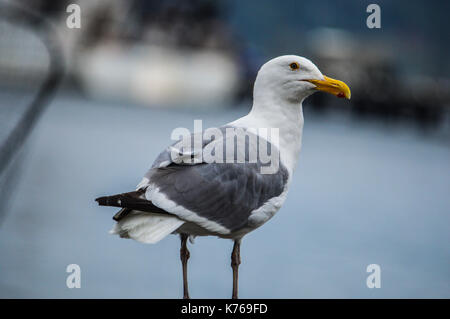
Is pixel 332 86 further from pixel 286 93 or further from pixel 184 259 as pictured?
pixel 184 259

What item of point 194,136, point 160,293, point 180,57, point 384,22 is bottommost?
point 160,293

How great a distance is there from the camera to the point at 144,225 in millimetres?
2424

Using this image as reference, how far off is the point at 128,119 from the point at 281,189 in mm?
9900

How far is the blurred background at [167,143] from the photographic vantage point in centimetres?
400

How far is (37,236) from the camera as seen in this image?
15.8 ft

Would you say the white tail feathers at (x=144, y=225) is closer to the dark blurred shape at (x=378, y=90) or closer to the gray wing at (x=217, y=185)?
the gray wing at (x=217, y=185)

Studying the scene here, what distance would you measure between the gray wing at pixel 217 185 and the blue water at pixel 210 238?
1297 millimetres

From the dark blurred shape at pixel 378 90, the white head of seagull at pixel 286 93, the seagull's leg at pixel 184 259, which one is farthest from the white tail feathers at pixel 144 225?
the dark blurred shape at pixel 378 90

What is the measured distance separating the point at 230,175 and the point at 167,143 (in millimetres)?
6666

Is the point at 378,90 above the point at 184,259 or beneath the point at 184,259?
above

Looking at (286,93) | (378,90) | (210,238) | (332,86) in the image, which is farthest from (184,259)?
(378,90)

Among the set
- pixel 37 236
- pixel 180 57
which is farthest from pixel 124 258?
pixel 180 57

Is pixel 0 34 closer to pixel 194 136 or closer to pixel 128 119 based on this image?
pixel 194 136

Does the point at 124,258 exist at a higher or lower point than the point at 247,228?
lower
